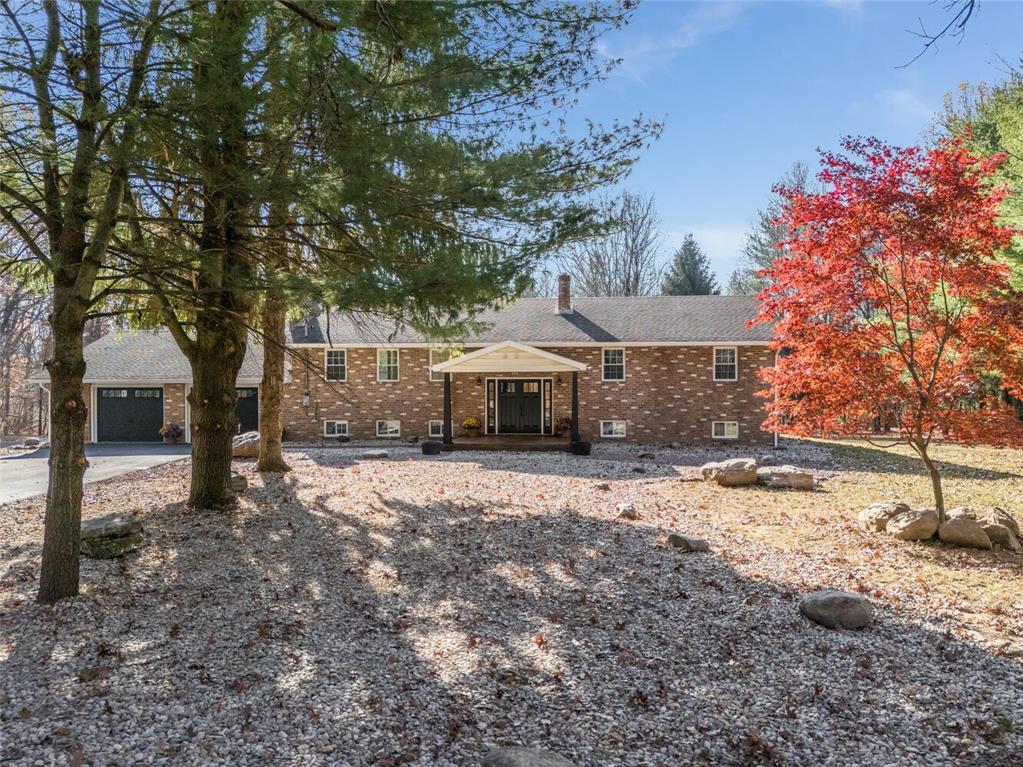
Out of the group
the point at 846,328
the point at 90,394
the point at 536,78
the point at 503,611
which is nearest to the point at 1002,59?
the point at 846,328

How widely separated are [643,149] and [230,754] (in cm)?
696

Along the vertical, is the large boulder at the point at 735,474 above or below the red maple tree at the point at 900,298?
below

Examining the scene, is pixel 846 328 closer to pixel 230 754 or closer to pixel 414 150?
pixel 414 150

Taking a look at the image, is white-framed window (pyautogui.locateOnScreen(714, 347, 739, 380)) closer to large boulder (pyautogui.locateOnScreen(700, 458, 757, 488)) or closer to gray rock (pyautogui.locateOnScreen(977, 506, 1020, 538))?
large boulder (pyautogui.locateOnScreen(700, 458, 757, 488))

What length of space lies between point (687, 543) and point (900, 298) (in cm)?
420

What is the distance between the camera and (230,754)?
10.8 feet

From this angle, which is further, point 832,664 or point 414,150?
point 414,150

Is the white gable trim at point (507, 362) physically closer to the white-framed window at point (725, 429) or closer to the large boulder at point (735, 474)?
the white-framed window at point (725, 429)

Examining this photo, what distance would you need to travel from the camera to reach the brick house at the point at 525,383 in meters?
19.6

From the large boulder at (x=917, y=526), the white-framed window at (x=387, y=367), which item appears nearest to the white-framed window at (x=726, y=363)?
the white-framed window at (x=387, y=367)

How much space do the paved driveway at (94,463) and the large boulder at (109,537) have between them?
5.12 m

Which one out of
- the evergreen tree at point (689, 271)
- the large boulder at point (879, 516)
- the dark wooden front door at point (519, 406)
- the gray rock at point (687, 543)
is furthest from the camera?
the evergreen tree at point (689, 271)

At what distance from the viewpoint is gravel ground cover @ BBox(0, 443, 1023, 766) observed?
139 inches

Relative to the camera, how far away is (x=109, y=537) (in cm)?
675
